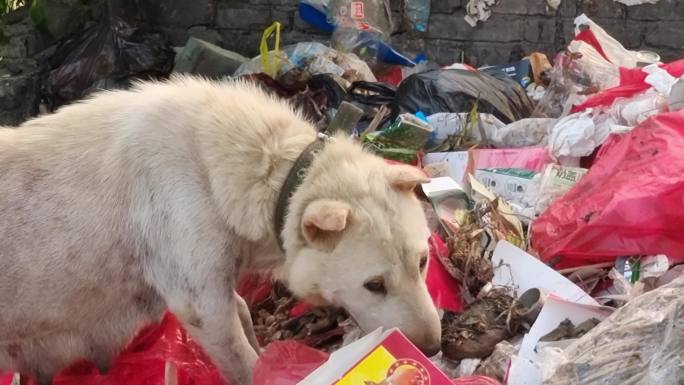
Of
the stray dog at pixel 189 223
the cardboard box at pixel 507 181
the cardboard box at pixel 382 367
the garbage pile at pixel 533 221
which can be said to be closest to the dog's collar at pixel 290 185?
the stray dog at pixel 189 223

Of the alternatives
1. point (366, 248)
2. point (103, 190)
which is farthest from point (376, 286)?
point (103, 190)

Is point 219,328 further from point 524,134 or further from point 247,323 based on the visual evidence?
point 524,134

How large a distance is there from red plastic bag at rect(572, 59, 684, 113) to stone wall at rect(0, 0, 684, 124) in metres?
1.59

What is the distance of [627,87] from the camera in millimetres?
4352

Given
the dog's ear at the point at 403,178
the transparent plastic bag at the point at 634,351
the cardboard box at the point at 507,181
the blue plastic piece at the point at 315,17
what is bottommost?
the cardboard box at the point at 507,181

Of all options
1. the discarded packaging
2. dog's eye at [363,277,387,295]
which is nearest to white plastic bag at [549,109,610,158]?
dog's eye at [363,277,387,295]

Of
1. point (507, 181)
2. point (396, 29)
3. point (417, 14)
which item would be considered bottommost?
point (507, 181)

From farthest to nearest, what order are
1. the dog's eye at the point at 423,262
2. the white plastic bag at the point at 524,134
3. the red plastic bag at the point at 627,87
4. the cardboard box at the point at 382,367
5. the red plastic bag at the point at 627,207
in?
1. the white plastic bag at the point at 524,134
2. the red plastic bag at the point at 627,87
3. the red plastic bag at the point at 627,207
4. the dog's eye at the point at 423,262
5. the cardboard box at the point at 382,367

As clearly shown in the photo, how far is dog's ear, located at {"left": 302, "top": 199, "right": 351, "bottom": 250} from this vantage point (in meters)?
2.45

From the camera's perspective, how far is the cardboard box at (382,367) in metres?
2.25

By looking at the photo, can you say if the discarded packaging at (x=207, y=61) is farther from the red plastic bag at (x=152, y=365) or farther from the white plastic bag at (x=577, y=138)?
the red plastic bag at (x=152, y=365)

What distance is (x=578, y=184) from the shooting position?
11.9 feet

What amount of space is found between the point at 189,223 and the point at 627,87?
262 centimetres

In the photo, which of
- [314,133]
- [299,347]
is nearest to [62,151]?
[314,133]
